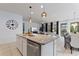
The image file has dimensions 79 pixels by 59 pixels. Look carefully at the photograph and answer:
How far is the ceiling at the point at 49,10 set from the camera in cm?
178

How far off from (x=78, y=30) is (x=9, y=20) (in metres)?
1.48

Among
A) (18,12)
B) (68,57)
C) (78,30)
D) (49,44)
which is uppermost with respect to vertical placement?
(18,12)

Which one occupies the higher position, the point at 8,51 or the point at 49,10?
the point at 49,10

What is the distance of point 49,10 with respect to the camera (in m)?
1.94

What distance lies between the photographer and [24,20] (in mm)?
2387

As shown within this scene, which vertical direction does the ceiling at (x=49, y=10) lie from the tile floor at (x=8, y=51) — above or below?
above

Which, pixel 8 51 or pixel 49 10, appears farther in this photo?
pixel 8 51

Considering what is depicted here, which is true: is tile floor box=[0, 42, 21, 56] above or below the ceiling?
below

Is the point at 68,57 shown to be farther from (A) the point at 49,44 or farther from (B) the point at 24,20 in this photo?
(B) the point at 24,20

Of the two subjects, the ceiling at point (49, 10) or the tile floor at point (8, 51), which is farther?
the tile floor at point (8, 51)

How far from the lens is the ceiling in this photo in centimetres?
178

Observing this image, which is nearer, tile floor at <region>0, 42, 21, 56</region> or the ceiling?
the ceiling

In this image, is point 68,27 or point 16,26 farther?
point 16,26

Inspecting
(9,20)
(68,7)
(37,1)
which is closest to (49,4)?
(37,1)
